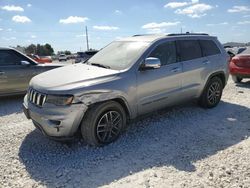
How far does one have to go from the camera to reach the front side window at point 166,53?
5.15 meters

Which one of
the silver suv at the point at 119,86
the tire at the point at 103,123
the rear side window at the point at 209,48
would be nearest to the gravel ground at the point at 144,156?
the tire at the point at 103,123

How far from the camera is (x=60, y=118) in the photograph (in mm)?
3938

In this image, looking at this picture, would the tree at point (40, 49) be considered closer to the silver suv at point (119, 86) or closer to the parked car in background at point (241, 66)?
the parked car in background at point (241, 66)

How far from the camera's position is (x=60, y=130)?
4008 mm

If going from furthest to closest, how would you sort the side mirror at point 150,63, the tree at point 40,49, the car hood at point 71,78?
the tree at point 40,49, the side mirror at point 150,63, the car hood at point 71,78

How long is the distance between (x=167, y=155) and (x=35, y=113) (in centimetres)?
207

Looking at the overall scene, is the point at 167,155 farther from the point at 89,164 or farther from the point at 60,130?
the point at 60,130

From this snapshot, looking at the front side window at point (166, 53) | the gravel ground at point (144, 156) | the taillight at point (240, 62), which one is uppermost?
the front side window at point (166, 53)

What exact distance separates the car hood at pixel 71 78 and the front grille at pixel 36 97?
0.26ft

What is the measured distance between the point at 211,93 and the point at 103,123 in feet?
10.3

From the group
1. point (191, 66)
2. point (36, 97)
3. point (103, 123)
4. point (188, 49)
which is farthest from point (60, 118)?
point (188, 49)

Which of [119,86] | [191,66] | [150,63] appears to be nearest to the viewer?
[119,86]

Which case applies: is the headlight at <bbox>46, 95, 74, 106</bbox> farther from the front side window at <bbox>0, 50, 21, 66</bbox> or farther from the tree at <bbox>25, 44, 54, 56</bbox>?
the tree at <bbox>25, 44, 54, 56</bbox>

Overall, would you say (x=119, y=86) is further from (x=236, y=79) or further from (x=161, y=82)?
(x=236, y=79)
